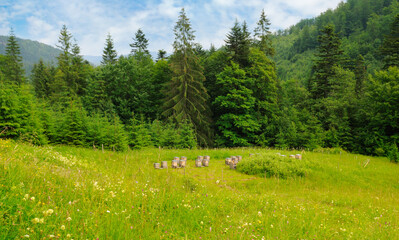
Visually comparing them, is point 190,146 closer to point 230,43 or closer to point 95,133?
point 95,133

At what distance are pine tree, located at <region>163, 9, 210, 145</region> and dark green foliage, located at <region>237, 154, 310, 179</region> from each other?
14346 mm

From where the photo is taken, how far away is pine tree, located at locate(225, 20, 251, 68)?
1169 inches

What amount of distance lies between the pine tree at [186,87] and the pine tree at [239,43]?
6129 mm

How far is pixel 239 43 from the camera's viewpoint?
2992 cm

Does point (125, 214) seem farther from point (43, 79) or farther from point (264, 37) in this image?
point (43, 79)

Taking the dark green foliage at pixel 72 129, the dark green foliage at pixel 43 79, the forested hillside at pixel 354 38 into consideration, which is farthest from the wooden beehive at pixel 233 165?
the forested hillside at pixel 354 38

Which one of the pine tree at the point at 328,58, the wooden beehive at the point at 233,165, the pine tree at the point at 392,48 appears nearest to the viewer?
the wooden beehive at the point at 233,165

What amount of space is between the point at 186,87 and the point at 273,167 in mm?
17893

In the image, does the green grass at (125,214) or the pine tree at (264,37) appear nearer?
the green grass at (125,214)

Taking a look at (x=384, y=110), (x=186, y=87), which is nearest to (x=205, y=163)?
(x=186, y=87)

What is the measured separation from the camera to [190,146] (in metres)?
20.5

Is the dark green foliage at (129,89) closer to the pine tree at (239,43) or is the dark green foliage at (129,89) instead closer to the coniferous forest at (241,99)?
the coniferous forest at (241,99)

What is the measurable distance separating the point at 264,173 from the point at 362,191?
4683 mm

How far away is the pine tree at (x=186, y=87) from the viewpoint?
26531 millimetres
